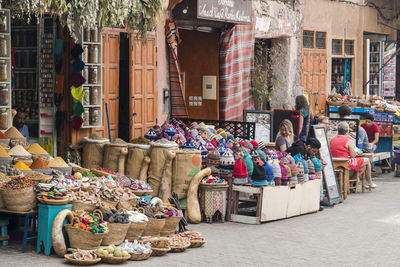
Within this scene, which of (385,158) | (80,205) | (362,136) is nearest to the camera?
(80,205)

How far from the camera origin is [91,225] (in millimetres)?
8898

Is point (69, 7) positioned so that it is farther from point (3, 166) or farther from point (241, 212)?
point (241, 212)

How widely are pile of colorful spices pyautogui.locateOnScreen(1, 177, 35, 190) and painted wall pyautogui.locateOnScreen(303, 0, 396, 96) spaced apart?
51.0ft

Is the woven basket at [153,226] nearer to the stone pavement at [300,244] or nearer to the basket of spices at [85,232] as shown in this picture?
the stone pavement at [300,244]

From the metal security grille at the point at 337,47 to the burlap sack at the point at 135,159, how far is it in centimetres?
1499

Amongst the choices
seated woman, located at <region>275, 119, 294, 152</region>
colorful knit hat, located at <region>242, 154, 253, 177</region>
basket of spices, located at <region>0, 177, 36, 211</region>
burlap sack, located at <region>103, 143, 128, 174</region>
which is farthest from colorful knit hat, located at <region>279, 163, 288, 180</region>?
basket of spices, located at <region>0, 177, 36, 211</region>

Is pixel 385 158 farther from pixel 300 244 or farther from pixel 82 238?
pixel 82 238

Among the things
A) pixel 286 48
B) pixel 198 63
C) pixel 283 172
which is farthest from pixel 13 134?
pixel 286 48

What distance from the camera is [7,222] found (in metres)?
9.45

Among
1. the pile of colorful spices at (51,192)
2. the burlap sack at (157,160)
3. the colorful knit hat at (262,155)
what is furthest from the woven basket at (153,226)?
the colorful knit hat at (262,155)

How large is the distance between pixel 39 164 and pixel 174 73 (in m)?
5.55

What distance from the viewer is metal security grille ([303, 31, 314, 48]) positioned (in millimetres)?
23547

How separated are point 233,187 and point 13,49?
4.50 m

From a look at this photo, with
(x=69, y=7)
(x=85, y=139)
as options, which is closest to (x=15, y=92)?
(x=85, y=139)
